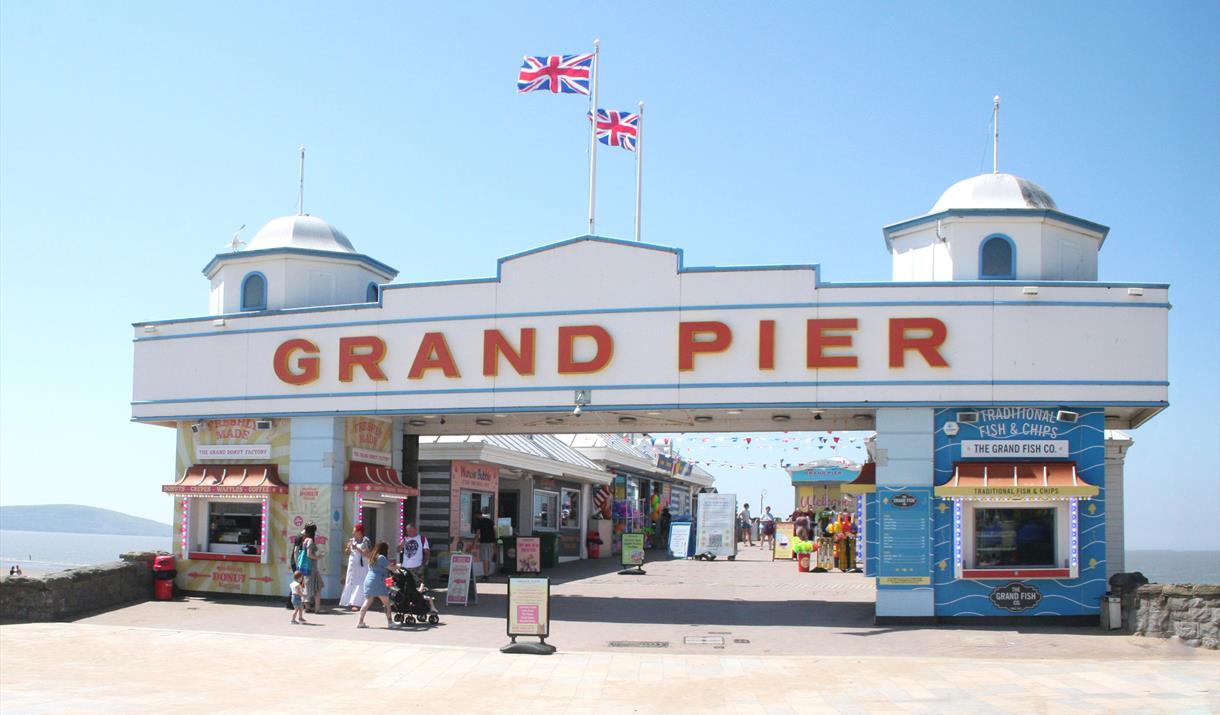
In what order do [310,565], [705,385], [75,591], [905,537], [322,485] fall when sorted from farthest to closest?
1. [322,485]
2. [75,591]
3. [310,565]
4. [705,385]
5. [905,537]

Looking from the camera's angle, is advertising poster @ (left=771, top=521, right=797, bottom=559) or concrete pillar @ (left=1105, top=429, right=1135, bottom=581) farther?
advertising poster @ (left=771, top=521, right=797, bottom=559)

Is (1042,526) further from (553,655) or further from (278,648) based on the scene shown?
(278,648)

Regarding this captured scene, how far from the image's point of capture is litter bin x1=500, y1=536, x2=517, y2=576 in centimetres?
2916

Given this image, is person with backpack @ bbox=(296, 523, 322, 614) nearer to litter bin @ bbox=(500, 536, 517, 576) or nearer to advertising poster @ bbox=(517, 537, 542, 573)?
advertising poster @ bbox=(517, 537, 542, 573)

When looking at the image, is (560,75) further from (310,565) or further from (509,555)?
(509,555)

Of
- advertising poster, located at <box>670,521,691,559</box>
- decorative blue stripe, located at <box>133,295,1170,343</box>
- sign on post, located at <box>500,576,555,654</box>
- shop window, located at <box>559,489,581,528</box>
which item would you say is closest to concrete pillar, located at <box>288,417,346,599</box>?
decorative blue stripe, located at <box>133,295,1170,343</box>

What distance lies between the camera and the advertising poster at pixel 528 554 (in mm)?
28875

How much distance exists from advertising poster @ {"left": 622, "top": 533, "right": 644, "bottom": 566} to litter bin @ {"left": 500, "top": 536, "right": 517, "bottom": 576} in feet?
9.03

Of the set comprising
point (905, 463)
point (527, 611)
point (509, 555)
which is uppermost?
point (905, 463)

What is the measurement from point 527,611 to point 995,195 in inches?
431

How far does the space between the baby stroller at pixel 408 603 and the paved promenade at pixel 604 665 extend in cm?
Answer: 45

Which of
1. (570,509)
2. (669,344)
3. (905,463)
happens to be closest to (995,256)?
(905,463)

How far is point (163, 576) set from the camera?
23.2 metres

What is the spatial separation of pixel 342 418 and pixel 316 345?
1504 millimetres
